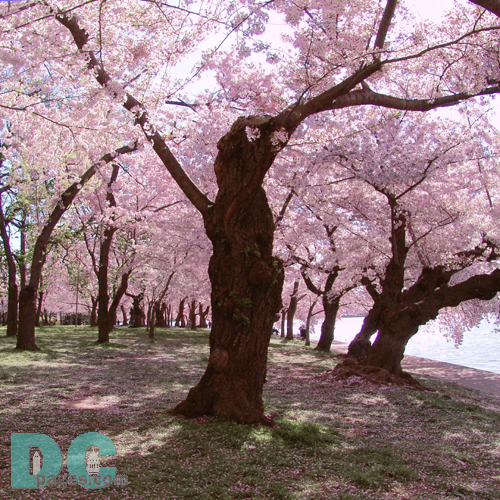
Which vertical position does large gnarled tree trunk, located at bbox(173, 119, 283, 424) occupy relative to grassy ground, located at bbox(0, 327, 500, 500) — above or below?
above

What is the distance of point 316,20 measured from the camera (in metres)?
6.14

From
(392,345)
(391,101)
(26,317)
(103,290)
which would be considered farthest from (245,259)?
(103,290)

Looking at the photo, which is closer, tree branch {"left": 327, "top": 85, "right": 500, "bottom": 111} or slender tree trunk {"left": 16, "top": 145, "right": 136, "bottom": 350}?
tree branch {"left": 327, "top": 85, "right": 500, "bottom": 111}

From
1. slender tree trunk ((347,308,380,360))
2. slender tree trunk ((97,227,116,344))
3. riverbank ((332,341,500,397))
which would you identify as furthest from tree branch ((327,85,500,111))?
slender tree trunk ((97,227,116,344))

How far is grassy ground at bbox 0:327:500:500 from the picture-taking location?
3867 millimetres

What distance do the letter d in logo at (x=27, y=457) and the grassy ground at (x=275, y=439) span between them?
8 centimetres

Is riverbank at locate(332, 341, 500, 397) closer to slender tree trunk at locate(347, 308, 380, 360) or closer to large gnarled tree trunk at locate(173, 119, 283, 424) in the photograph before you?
slender tree trunk at locate(347, 308, 380, 360)

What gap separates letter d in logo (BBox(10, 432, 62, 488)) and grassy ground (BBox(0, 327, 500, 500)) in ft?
0.28

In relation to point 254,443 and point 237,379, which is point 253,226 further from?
point 254,443

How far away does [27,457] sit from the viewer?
14.0ft

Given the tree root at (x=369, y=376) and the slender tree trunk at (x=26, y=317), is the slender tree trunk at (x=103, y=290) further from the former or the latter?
the tree root at (x=369, y=376)

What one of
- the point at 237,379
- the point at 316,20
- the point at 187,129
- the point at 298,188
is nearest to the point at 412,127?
the point at 298,188

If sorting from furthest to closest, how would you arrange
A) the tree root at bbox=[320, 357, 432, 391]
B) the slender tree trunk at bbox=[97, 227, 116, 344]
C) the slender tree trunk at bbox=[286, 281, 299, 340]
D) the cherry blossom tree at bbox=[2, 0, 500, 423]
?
the slender tree trunk at bbox=[286, 281, 299, 340] → the slender tree trunk at bbox=[97, 227, 116, 344] → the tree root at bbox=[320, 357, 432, 391] → the cherry blossom tree at bbox=[2, 0, 500, 423]

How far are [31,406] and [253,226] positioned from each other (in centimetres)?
412
